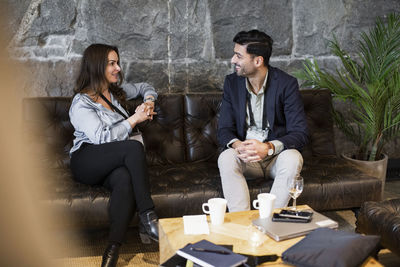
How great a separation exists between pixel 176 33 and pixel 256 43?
703 mm

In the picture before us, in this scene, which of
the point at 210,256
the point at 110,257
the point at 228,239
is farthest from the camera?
the point at 110,257

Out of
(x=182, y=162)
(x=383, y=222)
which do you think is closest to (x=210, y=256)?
(x=383, y=222)

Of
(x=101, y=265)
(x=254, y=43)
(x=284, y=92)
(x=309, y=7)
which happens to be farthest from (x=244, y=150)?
(x=309, y=7)

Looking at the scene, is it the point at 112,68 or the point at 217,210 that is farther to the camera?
the point at 112,68

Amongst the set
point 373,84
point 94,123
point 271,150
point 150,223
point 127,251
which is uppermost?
point 373,84

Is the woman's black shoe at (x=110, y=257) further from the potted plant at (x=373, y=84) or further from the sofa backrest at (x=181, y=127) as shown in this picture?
the potted plant at (x=373, y=84)

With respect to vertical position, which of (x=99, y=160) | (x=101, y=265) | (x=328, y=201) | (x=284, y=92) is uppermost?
(x=284, y=92)

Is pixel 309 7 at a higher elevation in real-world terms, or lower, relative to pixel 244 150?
higher

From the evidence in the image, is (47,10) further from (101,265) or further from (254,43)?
(101,265)

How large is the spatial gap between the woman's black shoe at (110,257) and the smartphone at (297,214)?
0.82 meters

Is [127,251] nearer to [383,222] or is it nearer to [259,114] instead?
[259,114]

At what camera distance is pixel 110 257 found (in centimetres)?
206

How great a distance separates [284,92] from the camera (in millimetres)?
2561

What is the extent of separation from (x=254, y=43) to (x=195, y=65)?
0.65 meters
